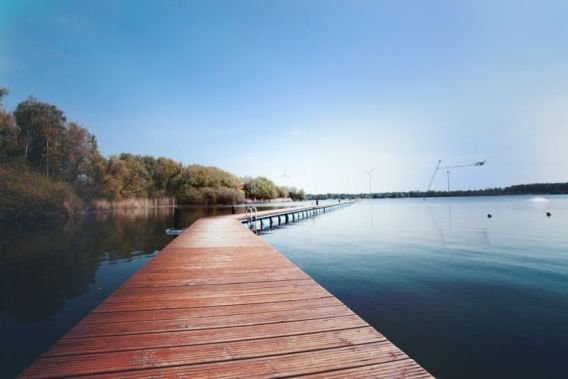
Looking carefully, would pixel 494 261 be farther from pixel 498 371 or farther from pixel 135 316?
pixel 135 316

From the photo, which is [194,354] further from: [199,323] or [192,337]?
[199,323]

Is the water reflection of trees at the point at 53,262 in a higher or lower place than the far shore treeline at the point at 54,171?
lower

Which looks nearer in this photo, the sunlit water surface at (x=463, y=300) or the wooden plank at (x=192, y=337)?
the wooden plank at (x=192, y=337)

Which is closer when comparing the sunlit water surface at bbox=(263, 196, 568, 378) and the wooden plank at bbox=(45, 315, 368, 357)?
the wooden plank at bbox=(45, 315, 368, 357)

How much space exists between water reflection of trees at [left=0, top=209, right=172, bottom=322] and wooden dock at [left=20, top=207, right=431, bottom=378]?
403 centimetres

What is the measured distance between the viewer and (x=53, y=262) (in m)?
9.73

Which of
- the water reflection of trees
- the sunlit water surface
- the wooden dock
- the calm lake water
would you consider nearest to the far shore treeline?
the water reflection of trees

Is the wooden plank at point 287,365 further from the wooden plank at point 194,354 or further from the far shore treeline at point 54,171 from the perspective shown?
the far shore treeline at point 54,171

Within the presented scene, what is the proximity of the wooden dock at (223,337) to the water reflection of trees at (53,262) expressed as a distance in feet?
13.2

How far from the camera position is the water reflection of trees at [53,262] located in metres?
6.16

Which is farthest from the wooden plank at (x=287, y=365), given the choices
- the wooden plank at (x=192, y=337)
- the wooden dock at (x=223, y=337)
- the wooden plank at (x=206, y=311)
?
the wooden plank at (x=206, y=311)

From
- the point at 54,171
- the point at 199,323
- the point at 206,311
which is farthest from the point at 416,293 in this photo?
the point at 54,171

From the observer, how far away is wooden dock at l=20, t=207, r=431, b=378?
1.86 meters

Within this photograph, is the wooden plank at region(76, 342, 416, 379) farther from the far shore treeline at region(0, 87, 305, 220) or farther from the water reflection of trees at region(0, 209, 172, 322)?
the far shore treeline at region(0, 87, 305, 220)
